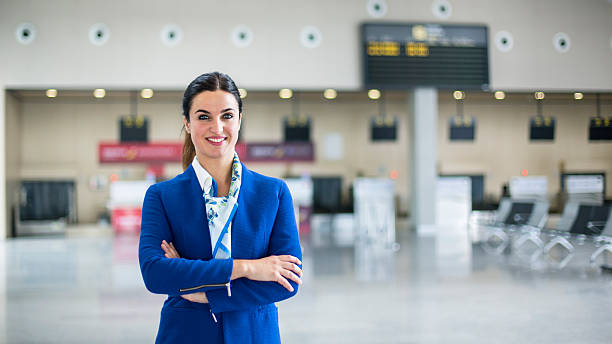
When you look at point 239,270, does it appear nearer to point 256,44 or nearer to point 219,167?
point 219,167

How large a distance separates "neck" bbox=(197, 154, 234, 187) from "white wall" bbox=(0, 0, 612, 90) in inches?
418

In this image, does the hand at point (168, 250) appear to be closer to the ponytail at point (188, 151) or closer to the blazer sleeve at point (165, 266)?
the blazer sleeve at point (165, 266)

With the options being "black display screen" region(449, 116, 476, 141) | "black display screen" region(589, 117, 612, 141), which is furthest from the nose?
"black display screen" region(589, 117, 612, 141)

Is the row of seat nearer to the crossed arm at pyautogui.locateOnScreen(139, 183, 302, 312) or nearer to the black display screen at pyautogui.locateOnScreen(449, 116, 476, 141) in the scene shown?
the black display screen at pyautogui.locateOnScreen(449, 116, 476, 141)

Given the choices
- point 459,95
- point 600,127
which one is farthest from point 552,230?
point 459,95

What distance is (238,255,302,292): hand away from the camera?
1.52 meters

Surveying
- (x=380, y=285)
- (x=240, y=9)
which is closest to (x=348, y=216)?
(x=240, y=9)

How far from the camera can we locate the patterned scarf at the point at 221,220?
151 centimetres

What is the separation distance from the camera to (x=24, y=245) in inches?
452

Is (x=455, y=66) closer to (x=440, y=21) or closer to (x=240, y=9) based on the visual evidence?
(x=440, y=21)

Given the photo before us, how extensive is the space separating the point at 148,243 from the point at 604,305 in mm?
5053

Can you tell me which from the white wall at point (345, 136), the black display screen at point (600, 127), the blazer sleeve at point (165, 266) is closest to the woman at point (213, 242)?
the blazer sleeve at point (165, 266)

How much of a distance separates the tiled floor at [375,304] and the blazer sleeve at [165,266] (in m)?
2.84

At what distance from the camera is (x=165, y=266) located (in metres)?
1.49
